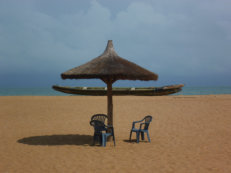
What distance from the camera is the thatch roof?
24.6 ft

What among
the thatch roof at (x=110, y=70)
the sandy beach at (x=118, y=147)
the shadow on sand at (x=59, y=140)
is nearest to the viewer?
the sandy beach at (x=118, y=147)

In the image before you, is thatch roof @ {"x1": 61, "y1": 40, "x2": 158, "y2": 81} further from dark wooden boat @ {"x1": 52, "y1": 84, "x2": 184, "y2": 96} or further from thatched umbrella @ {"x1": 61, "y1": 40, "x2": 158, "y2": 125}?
dark wooden boat @ {"x1": 52, "y1": 84, "x2": 184, "y2": 96}

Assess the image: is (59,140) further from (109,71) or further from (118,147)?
(109,71)

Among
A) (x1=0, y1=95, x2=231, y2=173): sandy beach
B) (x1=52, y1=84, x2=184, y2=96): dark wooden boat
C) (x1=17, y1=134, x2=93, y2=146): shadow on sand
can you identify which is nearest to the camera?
(x1=0, y1=95, x2=231, y2=173): sandy beach

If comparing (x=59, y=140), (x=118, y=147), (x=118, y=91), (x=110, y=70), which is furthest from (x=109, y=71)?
(x=118, y=91)

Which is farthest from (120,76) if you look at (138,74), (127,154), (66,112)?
(66,112)

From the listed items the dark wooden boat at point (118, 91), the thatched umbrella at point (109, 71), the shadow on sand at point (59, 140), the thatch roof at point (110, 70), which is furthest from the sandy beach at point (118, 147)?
the dark wooden boat at point (118, 91)

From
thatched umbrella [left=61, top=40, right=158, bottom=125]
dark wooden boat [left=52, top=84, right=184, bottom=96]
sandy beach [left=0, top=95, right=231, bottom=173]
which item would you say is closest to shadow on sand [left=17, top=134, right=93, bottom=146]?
sandy beach [left=0, top=95, right=231, bottom=173]

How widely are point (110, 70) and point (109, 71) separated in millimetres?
63

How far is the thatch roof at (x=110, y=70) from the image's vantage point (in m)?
7.50

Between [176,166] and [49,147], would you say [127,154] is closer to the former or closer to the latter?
[176,166]

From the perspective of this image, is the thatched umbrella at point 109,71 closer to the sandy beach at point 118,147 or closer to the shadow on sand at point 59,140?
the shadow on sand at point 59,140

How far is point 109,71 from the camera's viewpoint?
7.46m

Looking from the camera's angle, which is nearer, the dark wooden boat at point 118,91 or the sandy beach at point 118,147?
the sandy beach at point 118,147
